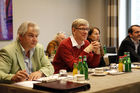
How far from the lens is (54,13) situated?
6.84 meters

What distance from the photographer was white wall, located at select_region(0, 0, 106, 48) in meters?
6.10

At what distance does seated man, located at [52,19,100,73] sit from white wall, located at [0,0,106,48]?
286 cm

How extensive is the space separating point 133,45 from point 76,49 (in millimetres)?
1436

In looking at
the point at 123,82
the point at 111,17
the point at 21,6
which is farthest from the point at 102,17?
the point at 123,82

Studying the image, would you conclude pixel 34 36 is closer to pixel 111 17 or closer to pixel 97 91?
pixel 97 91

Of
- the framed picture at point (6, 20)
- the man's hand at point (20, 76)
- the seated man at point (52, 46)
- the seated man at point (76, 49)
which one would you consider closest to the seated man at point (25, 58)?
the man's hand at point (20, 76)

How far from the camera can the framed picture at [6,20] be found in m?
5.71

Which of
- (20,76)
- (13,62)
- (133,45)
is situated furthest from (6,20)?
(20,76)

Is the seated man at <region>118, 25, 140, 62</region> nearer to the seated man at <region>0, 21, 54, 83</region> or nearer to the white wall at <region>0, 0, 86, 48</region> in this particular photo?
the seated man at <region>0, 21, 54, 83</region>

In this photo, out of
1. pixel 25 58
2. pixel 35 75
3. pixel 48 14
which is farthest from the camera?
pixel 48 14

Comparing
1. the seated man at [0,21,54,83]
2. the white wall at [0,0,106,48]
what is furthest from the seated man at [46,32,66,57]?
the seated man at [0,21,54,83]

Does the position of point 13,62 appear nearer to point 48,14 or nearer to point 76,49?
point 76,49

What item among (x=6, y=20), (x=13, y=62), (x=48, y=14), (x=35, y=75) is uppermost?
(x=48, y=14)

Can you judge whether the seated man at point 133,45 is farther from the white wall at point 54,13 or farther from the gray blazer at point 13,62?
the white wall at point 54,13
